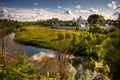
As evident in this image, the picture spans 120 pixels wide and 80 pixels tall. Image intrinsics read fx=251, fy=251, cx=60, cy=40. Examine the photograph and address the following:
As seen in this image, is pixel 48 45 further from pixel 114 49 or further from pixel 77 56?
pixel 114 49

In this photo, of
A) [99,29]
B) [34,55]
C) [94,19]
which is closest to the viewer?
[34,55]

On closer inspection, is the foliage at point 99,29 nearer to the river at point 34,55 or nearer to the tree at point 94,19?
the river at point 34,55

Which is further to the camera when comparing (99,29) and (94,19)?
(94,19)

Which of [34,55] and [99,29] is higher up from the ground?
[99,29]

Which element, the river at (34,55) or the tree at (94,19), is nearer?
the river at (34,55)

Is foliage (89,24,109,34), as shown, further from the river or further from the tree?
the tree

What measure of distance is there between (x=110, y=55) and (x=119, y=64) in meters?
3.06

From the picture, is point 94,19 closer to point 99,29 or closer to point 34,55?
point 99,29

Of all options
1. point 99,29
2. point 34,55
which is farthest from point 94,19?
point 34,55

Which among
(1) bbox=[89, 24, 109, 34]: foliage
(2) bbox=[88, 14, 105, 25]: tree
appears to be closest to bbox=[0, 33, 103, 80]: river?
(1) bbox=[89, 24, 109, 34]: foliage

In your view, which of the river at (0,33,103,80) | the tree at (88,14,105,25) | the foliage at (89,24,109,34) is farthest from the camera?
the tree at (88,14,105,25)

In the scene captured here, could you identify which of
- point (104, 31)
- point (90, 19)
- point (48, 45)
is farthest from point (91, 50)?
point (90, 19)

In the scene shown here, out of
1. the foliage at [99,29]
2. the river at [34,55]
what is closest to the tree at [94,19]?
the foliage at [99,29]

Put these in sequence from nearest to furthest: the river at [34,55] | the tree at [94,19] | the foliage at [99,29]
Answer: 1. the river at [34,55]
2. the foliage at [99,29]
3. the tree at [94,19]
